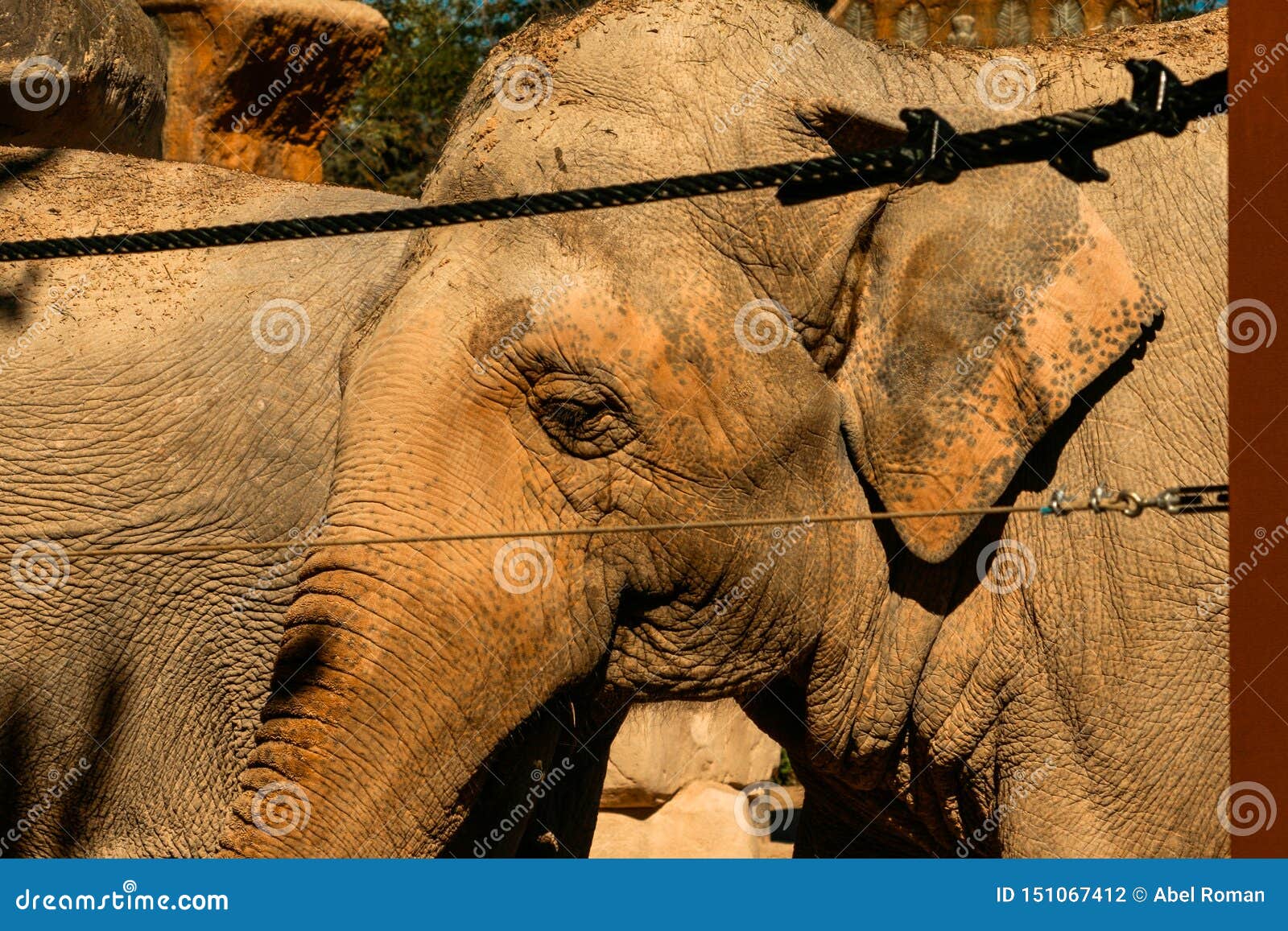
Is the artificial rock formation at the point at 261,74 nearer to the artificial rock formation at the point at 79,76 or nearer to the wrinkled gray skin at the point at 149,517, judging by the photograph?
the artificial rock formation at the point at 79,76

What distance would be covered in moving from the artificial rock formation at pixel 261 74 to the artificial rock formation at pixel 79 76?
4.15ft

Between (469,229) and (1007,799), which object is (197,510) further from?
(1007,799)

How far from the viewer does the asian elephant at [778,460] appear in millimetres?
2594

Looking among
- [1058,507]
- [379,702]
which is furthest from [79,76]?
[1058,507]

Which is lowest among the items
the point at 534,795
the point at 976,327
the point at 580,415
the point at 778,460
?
the point at 534,795

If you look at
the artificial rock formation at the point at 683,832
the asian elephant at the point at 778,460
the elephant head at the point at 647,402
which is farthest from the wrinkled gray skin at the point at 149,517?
the artificial rock formation at the point at 683,832

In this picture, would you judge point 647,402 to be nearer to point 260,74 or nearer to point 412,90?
point 260,74

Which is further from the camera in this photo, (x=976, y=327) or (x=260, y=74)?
(x=260, y=74)

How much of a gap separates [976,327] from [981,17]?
15.2 feet

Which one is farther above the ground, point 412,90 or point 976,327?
point 976,327

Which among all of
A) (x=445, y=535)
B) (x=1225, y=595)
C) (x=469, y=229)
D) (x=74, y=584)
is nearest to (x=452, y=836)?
(x=445, y=535)

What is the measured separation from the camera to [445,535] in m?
2.52

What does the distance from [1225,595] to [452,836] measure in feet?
4.68

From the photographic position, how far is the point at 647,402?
272 cm
